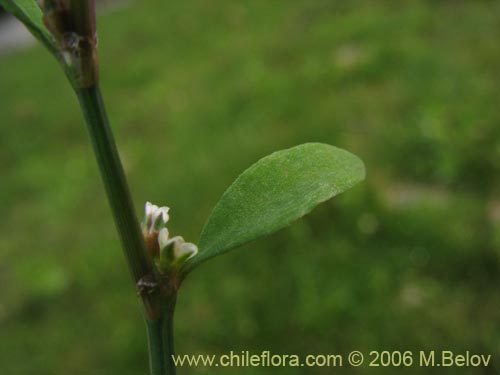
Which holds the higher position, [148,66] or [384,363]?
[148,66]

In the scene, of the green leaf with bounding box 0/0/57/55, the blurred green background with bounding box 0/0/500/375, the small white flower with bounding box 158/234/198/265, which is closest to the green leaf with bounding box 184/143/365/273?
the small white flower with bounding box 158/234/198/265

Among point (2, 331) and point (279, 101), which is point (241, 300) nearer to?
point (2, 331)

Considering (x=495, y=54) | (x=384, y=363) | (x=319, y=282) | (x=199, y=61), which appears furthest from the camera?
(x=199, y=61)

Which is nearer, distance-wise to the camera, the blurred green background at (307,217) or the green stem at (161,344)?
the green stem at (161,344)

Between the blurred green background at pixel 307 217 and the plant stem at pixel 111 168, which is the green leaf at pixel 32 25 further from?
the blurred green background at pixel 307 217

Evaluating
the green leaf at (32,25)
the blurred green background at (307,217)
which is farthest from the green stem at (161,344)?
the blurred green background at (307,217)

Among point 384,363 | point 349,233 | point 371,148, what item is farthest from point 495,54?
point 384,363
